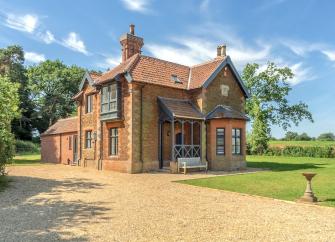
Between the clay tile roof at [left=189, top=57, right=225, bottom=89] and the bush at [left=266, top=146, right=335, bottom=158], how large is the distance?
846 inches

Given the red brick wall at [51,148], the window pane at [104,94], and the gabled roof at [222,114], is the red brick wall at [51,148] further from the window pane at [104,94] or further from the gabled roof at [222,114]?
the gabled roof at [222,114]

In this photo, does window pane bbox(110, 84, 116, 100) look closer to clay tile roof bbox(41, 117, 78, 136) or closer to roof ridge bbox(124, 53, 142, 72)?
roof ridge bbox(124, 53, 142, 72)

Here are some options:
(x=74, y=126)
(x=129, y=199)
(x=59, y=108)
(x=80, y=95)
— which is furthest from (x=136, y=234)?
(x=59, y=108)

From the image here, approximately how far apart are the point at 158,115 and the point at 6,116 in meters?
9.92

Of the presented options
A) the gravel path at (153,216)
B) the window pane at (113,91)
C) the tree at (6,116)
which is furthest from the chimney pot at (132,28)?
the gravel path at (153,216)

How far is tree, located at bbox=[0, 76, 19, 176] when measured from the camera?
15.4m

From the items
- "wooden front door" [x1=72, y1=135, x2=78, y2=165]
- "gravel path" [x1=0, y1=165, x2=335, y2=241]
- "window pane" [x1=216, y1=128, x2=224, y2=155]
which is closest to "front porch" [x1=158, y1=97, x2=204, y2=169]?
"window pane" [x1=216, y1=128, x2=224, y2=155]

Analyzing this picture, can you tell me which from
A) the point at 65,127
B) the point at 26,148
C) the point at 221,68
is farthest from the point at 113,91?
the point at 26,148

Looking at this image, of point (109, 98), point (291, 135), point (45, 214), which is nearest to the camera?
point (45, 214)

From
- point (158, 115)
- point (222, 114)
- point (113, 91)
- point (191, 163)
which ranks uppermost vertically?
point (113, 91)

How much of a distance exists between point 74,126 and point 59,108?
110ft

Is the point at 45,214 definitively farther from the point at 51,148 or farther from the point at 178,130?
the point at 51,148

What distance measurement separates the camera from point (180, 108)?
23.3 metres

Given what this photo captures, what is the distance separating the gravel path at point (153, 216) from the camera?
7.80 meters
